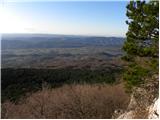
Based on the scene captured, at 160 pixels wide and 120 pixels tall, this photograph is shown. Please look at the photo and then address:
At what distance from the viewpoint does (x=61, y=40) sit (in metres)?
52.4

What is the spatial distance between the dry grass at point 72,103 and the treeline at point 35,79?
1540 millimetres

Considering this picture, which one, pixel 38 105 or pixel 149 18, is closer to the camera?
pixel 149 18

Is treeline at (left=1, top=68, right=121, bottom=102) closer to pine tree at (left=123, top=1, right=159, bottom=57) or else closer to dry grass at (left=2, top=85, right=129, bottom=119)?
dry grass at (left=2, top=85, right=129, bottom=119)

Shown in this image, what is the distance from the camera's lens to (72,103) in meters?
16.5

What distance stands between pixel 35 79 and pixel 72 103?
21.4ft

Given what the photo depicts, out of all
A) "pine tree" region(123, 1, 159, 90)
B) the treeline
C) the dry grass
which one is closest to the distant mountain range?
the treeline

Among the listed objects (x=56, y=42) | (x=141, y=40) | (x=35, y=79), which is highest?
(x=141, y=40)

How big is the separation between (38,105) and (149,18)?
11.6 m

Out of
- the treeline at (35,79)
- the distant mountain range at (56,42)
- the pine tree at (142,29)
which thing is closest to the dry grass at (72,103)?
the treeline at (35,79)

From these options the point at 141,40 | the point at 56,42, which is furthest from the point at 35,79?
the point at 56,42

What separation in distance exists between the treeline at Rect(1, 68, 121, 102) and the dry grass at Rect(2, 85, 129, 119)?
1.54 metres

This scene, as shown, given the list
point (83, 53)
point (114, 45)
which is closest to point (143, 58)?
point (114, 45)

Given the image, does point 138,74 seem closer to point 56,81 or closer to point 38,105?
point 38,105

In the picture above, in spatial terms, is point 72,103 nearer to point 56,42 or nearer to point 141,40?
point 141,40
